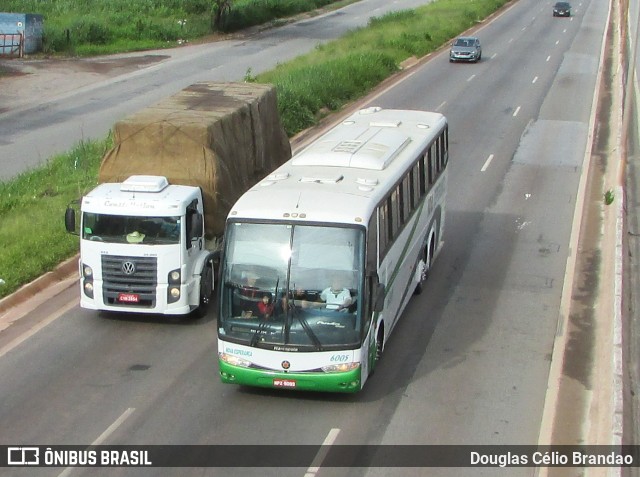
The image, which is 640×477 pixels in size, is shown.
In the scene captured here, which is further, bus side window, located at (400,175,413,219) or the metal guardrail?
the metal guardrail

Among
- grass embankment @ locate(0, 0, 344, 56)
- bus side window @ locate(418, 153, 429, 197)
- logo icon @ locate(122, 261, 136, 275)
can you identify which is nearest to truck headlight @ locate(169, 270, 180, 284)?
logo icon @ locate(122, 261, 136, 275)

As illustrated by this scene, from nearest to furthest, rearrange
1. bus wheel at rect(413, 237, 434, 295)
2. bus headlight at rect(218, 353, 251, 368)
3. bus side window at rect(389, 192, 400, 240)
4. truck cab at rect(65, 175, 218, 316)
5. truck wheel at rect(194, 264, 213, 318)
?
1. bus headlight at rect(218, 353, 251, 368)
2. bus side window at rect(389, 192, 400, 240)
3. truck cab at rect(65, 175, 218, 316)
4. truck wheel at rect(194, 264, 213, 318)
5. bus wheel at rect(413, 237, 434, 295)

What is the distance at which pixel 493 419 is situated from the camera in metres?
13.5

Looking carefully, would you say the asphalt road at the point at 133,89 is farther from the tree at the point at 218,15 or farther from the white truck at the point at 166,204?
the white truck at the point at 166,204

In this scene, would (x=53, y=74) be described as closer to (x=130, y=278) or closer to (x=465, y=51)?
(x=465, y=51)

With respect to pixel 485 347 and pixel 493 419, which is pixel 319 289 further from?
pixel 485 347

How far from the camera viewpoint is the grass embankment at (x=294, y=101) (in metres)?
19.8

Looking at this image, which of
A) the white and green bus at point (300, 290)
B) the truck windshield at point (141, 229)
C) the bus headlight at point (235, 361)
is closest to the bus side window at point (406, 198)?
the white and green bus at point (300, 290)

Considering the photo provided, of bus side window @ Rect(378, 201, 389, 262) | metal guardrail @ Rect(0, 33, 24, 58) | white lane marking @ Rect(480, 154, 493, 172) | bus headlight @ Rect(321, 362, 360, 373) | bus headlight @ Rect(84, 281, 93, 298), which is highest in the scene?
metal guardrail @ Rect(0, 33, 24, 58)

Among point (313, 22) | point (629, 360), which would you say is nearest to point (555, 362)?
point (629, 360)

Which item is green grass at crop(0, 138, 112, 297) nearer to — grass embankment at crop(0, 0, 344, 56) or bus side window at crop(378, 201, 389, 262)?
bus side window at crop(378, 201, 389, 262)

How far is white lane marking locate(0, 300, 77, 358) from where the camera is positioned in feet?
52.1

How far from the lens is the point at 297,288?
1334 cm

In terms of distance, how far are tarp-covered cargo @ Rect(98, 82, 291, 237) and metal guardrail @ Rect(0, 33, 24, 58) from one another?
106 ft
